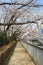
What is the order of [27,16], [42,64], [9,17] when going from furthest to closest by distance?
[9,17] < [27,16] < [42,64]

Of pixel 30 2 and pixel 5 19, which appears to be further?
pixel 5 19

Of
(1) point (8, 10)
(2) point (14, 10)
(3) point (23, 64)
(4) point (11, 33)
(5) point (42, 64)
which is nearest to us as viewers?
(5) point (42, 64)

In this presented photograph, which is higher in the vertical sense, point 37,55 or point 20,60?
point 37,55

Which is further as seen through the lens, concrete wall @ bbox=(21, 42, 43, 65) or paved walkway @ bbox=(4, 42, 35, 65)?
paved walkway @ bbox=(4, 42, 35, 65)

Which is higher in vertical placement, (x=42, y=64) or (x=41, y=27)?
(x=41, y=27)

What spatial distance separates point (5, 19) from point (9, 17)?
3.30ft

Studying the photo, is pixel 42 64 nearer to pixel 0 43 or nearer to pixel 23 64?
pixel 23 64

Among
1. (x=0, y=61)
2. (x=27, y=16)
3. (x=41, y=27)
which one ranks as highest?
(x=27, y=16)

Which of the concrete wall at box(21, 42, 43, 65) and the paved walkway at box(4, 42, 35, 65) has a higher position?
the concrete wall at box(21, 42, 43, 65)

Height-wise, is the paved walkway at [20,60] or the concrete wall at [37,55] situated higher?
the concrete wall at [37,55]

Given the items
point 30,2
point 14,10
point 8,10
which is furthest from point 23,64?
point 8,10

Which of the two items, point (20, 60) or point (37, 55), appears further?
point (20, 60)

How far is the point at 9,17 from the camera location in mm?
25156

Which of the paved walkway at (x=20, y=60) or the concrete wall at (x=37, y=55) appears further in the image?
the paved walkway at (x=20, y=60)
